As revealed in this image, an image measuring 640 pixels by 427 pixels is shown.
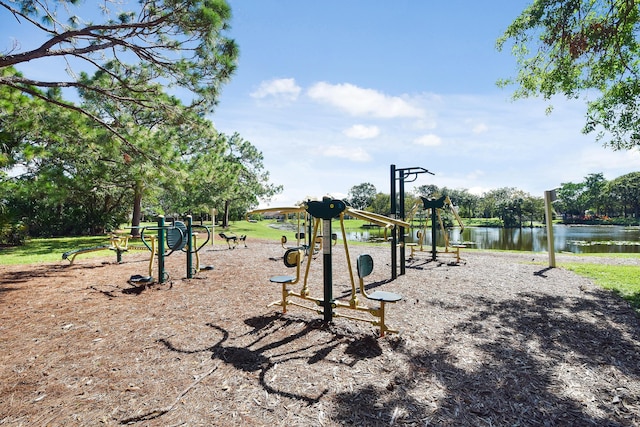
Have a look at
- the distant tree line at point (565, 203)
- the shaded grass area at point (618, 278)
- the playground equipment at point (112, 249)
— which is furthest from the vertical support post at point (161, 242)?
the distant tree line at point (565, 203)

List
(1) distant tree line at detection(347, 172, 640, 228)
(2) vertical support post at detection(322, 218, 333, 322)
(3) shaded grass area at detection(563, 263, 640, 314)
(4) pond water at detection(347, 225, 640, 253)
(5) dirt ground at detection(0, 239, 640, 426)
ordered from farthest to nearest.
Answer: (1) distant tree line at detection(347, 172, 640, 228), (4) pond water at detection(347, 225, 640, 253), (3) shaded grass area at detection(563, 263, 640, 314), (2) vertical support post at detection(322, 218, 333, 322), (5) dirt ground at detection(0, 239, 640, 426)

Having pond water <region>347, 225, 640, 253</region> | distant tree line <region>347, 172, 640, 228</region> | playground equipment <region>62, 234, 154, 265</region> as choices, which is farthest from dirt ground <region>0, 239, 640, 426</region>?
distant tree line <region>347, 172, 640, 228</region>

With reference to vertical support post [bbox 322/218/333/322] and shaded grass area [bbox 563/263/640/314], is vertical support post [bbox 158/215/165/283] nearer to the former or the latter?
vertical support post [bbox 322/218/333/322]

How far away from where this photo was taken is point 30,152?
30.3ft

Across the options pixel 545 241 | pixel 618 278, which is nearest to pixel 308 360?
pixel 618 278

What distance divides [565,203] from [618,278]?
94.8 m

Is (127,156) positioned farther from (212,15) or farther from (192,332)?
(192,332)

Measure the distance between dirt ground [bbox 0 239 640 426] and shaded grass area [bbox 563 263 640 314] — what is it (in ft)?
1.65

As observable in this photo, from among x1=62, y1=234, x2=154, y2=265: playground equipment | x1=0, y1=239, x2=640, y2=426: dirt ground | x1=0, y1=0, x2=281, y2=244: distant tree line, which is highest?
x1=0, y1=0, x2=281, y2=244: distant tree line

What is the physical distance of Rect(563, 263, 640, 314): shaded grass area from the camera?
260 inches

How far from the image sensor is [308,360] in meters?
3.76

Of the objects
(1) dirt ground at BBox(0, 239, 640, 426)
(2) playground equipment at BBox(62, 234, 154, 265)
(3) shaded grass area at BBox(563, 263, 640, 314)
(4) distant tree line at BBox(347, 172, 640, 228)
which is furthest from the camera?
(4) distant tree line at BBox(347, 172, 640, 228)

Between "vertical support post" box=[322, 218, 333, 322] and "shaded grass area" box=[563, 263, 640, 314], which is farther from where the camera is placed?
"shaded grass area" box=[563, 263, 640, 314]

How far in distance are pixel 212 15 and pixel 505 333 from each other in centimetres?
834
